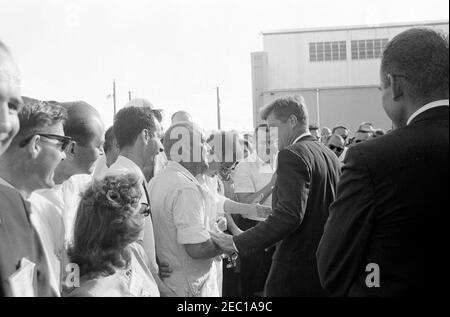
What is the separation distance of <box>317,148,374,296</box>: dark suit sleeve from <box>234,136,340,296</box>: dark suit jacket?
123 cm

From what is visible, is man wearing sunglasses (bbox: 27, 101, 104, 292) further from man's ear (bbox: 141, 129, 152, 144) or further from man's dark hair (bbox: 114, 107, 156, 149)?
man's ear (bbox: 141, 129, 152, 144)

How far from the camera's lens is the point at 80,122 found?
9.37 feet

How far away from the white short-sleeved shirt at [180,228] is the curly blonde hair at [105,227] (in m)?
0.79

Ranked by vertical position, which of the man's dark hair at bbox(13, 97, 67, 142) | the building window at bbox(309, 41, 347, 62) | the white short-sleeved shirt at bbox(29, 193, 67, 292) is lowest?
the white short-sleeved shirt at bbox(29, 193, 67, 292)

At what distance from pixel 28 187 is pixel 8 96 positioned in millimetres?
538

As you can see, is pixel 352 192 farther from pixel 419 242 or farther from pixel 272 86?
pixel 272 86

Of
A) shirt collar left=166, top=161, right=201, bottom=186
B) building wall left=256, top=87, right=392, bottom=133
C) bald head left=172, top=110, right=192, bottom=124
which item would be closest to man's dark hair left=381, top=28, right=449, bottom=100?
shirt collar left=166, top=161, right=201, bottom=186

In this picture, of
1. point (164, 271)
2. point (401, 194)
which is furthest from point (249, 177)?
point (401, 194)

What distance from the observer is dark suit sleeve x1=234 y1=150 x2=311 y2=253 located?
3.13m

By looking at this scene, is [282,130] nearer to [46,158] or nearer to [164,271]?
[164,271]
